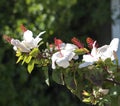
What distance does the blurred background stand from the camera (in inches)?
191

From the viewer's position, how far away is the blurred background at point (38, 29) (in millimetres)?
4844

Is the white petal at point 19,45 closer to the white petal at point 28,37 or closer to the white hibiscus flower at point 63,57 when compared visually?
the white petal at point 28,37

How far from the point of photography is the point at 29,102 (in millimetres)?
4895

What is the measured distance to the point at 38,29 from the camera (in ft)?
16.2

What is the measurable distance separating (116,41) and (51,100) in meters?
3.47

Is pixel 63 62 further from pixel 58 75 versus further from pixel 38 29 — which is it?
pixel 38 29

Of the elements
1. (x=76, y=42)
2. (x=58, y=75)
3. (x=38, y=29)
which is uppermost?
(x=38, y=29)

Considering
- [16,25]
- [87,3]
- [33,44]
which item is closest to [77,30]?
[87,3]

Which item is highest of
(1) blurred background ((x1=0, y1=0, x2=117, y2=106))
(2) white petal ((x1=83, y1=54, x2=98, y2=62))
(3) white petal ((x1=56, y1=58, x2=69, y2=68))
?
(1) blurred background ((x1=0, y1=0, x2=117, y2=106))

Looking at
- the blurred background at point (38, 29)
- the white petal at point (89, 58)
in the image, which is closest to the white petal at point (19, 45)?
the white petal at point (89, 58)

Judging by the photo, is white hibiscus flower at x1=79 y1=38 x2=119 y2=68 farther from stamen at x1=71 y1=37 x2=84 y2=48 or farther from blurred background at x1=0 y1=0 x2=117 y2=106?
blurred background at x1=0 y1=0 x2=117 y2=106

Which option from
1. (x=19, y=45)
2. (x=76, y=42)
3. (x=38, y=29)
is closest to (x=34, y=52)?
(x=19, y=45)

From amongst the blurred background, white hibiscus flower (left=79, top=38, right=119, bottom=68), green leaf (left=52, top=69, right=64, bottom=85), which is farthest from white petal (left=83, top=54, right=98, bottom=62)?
the blurred background

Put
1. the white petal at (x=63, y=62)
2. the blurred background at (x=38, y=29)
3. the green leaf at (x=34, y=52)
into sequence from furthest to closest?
the blurred background at (x=38, y=29), the green leaf at (x=34, y=52), the white petal at (x=63, y=62)
